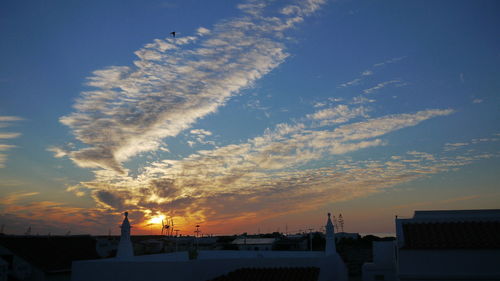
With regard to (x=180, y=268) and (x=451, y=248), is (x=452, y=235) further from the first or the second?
(x=180, y=268)

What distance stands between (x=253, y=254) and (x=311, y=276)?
773cm

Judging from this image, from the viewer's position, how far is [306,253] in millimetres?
27594

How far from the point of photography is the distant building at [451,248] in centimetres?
2155

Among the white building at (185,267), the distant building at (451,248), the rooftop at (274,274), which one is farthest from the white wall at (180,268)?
the distant building at (451,248)

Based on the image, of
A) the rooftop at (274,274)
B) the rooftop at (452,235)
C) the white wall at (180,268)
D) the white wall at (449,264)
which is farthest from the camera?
the rooftop at (452,235)

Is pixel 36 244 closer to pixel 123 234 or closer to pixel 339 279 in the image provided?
pixel 123 234

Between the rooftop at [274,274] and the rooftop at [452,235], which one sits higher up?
the rooftop at [452,235]

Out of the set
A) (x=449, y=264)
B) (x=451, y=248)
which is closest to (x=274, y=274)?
(x=449, y=264)

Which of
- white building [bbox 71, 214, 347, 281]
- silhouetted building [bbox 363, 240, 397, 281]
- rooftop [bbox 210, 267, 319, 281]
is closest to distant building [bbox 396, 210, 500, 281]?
white building [bbox 71, 214, 347, 281]

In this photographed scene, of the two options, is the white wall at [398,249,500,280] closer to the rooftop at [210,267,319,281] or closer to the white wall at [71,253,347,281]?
the white wall at [71,253,347,281]

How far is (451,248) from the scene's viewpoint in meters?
22.2

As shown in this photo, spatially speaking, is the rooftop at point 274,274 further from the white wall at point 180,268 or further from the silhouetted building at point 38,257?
the silhouetted building at point 38,257

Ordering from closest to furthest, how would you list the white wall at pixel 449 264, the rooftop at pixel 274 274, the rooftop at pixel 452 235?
1. the white wall at pixel 449 264
2. the rooftop at pixel 274 274
3. the rooftop at pixel 452 235

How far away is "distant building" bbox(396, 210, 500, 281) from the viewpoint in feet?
70.7
